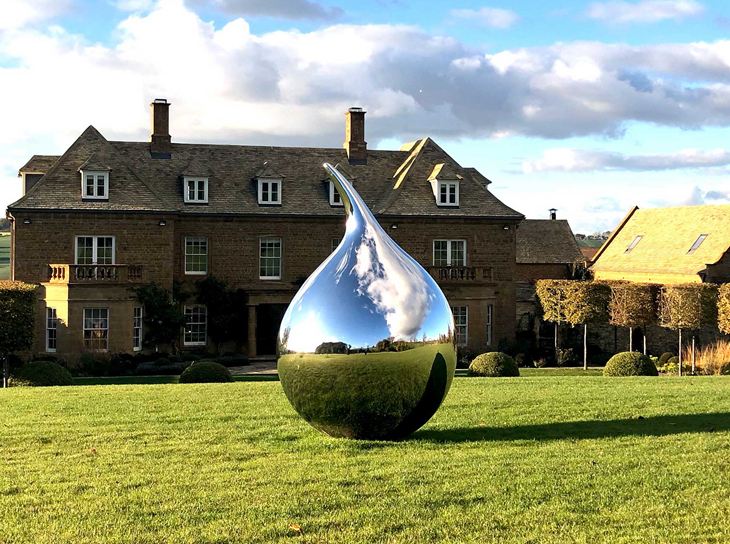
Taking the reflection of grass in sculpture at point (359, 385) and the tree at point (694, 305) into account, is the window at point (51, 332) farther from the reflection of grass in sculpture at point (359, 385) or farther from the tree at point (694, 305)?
the reflection of grass in sculpture at point (359, 385)

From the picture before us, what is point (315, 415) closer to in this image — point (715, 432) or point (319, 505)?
point (319, 505)

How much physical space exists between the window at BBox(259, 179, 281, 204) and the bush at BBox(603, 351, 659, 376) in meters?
18.8

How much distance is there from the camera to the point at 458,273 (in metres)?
39.8

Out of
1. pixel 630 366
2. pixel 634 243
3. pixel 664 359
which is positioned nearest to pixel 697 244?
pixel 634 243

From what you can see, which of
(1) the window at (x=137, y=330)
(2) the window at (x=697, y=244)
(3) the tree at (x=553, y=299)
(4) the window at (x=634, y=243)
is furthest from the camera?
(4) the window at (x=634, y=243)

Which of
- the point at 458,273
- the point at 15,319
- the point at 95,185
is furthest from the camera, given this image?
the point at 458,273

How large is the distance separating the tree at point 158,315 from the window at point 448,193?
1378 centimetres

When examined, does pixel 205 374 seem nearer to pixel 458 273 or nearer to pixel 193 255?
pixel 193 255

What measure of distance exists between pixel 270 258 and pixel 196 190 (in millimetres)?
4672

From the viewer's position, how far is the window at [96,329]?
34500 millimetres

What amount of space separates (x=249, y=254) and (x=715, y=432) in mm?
28486

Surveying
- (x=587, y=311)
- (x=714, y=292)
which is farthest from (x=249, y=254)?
(x=714, y=292)

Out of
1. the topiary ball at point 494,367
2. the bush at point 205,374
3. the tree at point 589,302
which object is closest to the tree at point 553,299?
the tree at point 589,302

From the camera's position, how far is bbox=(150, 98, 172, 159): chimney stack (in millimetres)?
41188
